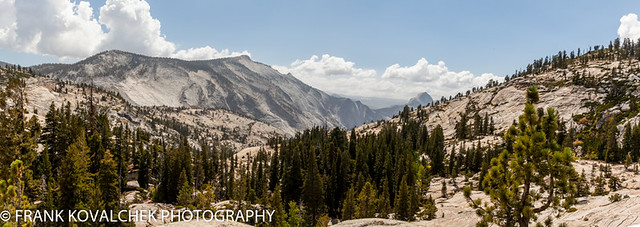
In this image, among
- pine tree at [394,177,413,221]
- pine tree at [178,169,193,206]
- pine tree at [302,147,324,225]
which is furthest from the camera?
pine tree at [178,169,193,206]

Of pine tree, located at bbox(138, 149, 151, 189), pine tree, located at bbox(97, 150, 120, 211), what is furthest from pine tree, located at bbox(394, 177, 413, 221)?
pine tree, located at bbox(138, 149, 151, 189)

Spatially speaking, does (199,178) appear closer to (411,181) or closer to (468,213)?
(411,181)

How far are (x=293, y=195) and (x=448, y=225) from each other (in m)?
48.0

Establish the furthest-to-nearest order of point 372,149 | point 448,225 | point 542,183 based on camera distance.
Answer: point 372,149
point 448,225
point 542,183

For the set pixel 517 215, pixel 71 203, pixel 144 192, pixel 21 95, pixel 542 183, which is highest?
pixel 21 95

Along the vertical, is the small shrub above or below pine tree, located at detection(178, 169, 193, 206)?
above

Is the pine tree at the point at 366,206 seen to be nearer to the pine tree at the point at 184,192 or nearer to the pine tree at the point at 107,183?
the pine tree at the point at 184,192

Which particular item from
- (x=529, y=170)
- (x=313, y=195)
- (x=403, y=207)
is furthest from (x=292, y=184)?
(x=529, y=170)

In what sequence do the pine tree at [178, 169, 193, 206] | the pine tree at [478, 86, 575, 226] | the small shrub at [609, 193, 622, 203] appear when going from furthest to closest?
1. the pine tree at [178, 169, 193, 206]
2. the small shrub at [609, 193, 622, 203]
3. the pine tree at [478, 86, 575, 226]

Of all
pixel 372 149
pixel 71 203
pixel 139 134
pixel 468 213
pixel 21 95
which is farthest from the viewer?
pixel 139 134

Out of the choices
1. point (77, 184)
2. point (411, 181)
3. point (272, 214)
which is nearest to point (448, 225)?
point (272, 214)

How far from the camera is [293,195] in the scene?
9131 cm

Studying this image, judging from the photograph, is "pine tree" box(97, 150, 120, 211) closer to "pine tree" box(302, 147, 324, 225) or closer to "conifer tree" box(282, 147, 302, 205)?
"pine tree" box(302, 147, 324, 225)

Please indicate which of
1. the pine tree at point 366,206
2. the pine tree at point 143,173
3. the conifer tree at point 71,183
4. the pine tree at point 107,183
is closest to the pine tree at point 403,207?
the pine tree at point 366,206
